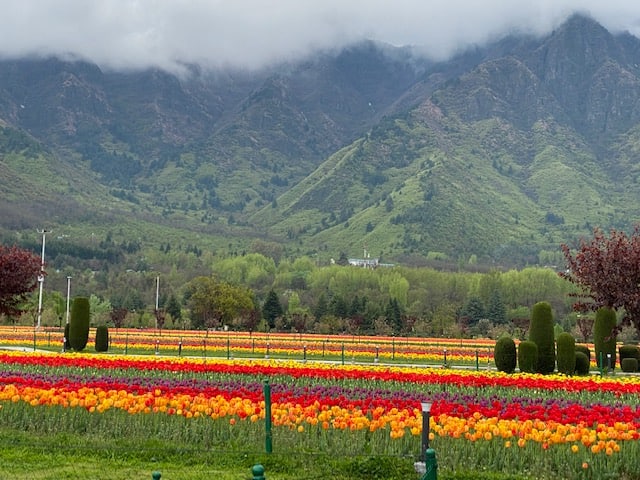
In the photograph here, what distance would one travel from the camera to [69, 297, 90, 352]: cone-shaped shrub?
4128 cm

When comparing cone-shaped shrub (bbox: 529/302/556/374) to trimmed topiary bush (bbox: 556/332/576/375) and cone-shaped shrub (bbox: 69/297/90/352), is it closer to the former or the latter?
trimmed topiary bush (bbox: 556/332/576/375)

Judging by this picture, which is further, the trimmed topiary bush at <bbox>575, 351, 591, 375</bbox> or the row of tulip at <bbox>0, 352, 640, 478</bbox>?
the trimmed topiary bush at <bbox>575, 351, 591, 375</bbox>

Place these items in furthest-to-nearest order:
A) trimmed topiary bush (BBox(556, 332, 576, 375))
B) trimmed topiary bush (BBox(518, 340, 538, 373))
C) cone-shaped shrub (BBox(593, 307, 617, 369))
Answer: cone-shaped shrub (BBox(593, 307, 617, 369)), trimmed topiary bush (BBox(518, 340, 538, 373)), trimmed topiary bush (BBox(556, 332, 576, 375))

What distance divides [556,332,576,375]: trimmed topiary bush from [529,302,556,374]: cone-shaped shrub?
0.55 metres

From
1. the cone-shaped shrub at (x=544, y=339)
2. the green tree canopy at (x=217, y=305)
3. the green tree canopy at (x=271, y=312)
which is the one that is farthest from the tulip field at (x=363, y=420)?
the green tree canopy at (x=271, y=312)

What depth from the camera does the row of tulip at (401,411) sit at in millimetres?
12148

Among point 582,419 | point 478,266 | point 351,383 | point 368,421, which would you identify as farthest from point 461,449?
point 478,266

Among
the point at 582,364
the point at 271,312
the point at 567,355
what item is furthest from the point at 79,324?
the point at 271,312

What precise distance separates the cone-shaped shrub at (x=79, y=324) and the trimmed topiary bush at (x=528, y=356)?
2153 cm

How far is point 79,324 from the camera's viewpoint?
135 feet

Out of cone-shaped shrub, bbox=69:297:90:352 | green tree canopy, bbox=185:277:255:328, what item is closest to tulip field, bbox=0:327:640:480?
cone-shaped shrub, bbox=69:297:90:352

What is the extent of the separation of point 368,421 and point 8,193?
18290cm

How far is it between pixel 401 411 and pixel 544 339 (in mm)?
17764

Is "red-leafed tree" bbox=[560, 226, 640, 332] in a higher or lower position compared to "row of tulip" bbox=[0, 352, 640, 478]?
higher
